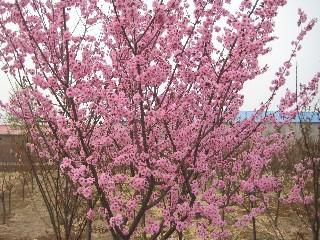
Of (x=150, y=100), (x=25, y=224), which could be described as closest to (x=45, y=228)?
(x=25, y=224)

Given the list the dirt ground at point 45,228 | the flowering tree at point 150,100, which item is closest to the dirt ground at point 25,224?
the dirt ground at point 45,228

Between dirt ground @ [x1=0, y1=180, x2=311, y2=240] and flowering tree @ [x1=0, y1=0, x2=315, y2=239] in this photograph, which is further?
dirt ground @ [x1=0, y1=180, x2=311, y2=240]

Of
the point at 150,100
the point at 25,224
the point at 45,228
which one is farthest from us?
the point at 25,224

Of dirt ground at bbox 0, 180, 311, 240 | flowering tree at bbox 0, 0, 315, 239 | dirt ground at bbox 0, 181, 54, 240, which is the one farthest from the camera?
dirt ground at bbox 0, 181, 54, 240

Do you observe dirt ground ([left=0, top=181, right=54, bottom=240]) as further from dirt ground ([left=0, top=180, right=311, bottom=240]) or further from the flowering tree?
the flowering tree

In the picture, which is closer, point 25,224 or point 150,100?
point 150,100

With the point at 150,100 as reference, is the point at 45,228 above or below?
below

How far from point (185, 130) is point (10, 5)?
290 centimetres

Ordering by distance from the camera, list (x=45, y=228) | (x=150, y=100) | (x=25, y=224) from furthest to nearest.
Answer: (x=25, y=224)
(x=45, y=228)
(x=150, y=100)

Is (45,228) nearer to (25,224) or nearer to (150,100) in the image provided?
(25,224)

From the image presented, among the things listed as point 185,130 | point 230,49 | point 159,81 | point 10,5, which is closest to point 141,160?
point 185,130

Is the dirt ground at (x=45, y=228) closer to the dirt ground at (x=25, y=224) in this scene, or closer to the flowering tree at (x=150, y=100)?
the dirt ground at (x=25, y=224)

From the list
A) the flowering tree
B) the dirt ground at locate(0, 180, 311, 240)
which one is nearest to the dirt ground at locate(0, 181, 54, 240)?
the dirt ground at locate(0, 180, 311, 240)

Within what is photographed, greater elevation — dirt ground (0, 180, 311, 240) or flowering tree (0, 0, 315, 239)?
flowering tree (0, 0, 315, 239)
